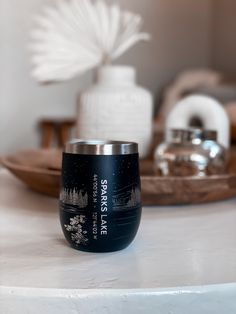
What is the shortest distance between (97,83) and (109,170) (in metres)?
0.66

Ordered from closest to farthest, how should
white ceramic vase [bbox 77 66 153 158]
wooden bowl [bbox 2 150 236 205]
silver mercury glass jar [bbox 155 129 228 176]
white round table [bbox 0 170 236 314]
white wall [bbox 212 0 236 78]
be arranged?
white round table [bbox 0 170 236 314], wooden bowl [bbox 2 150 236 205], silver mercury glass jar [bbox 155 129 228 176], white ceramic vase [bbox 77 66 153 158], white wall [bbox 212 0 236 78]

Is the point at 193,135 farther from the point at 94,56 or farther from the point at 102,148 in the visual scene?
the point at 102,148

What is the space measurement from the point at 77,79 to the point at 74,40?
2.17 metres

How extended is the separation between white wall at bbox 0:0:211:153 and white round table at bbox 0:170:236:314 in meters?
2.45

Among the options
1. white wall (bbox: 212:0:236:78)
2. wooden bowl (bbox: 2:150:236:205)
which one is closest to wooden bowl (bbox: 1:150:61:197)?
wooden bowl (bbox: 2:150:236:205)

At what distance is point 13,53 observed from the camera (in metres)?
2.94

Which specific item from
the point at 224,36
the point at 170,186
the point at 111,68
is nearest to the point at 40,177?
the point at 170,186

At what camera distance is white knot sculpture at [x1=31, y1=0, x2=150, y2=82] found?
108 cm

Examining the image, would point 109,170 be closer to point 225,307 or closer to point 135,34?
point 225,307

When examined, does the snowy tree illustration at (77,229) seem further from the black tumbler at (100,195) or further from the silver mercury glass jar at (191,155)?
the silver mercury glass jar at (191,155)

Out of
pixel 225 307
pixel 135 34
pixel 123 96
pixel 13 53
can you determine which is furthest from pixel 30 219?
pixel 13 53

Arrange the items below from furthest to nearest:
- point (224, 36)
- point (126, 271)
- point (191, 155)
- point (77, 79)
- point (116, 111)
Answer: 1. point (224, 36)
2. point (77, 79)
3. point (116, 111)
4. point (191, 155)
5. point (126, 271)

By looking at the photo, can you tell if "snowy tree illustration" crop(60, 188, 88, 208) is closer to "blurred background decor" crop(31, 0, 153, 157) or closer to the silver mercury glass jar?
the silver mercury glass jar

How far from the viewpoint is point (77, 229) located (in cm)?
47
